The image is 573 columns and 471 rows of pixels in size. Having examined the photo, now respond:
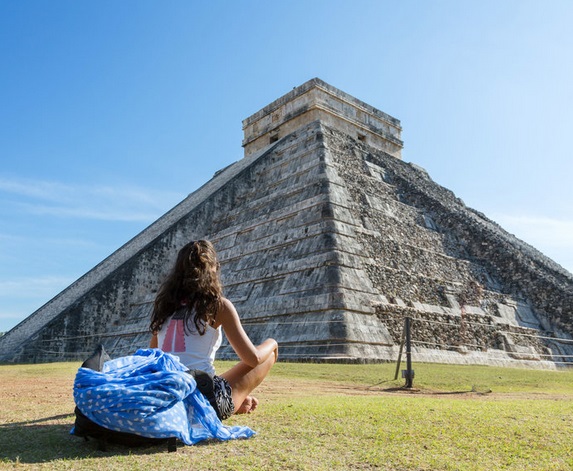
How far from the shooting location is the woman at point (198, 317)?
3428 millimetres

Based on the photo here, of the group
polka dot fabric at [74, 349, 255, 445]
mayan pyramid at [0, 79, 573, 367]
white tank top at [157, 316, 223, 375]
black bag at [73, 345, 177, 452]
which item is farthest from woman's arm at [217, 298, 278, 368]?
mayan pyramid at [0, 79, 573, 367]

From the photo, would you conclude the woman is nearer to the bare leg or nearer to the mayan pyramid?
the bare leg

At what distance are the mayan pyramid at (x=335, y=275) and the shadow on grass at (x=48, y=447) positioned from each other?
659 cm

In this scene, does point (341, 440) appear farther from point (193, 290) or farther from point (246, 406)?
point (193, 290)

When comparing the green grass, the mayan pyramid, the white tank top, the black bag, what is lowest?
the green grass

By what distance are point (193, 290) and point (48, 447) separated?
1218 millimetres

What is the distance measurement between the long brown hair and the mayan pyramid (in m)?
6.50

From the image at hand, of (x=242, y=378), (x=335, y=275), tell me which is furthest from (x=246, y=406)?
(x=335, y=275)

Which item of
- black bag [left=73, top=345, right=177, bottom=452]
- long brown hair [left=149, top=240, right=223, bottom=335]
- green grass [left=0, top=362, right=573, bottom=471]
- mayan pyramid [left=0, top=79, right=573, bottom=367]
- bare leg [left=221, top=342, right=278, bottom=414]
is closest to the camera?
green grass [left=0, top=362, right=573, bottom=471]

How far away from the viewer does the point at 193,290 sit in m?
3.44

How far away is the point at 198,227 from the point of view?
55.7 feet

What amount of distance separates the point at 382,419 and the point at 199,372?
4.95 feet

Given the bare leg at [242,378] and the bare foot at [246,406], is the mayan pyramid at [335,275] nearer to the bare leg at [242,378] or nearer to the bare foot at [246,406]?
the bare foot at [246,406]

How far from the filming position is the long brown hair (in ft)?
11.2
